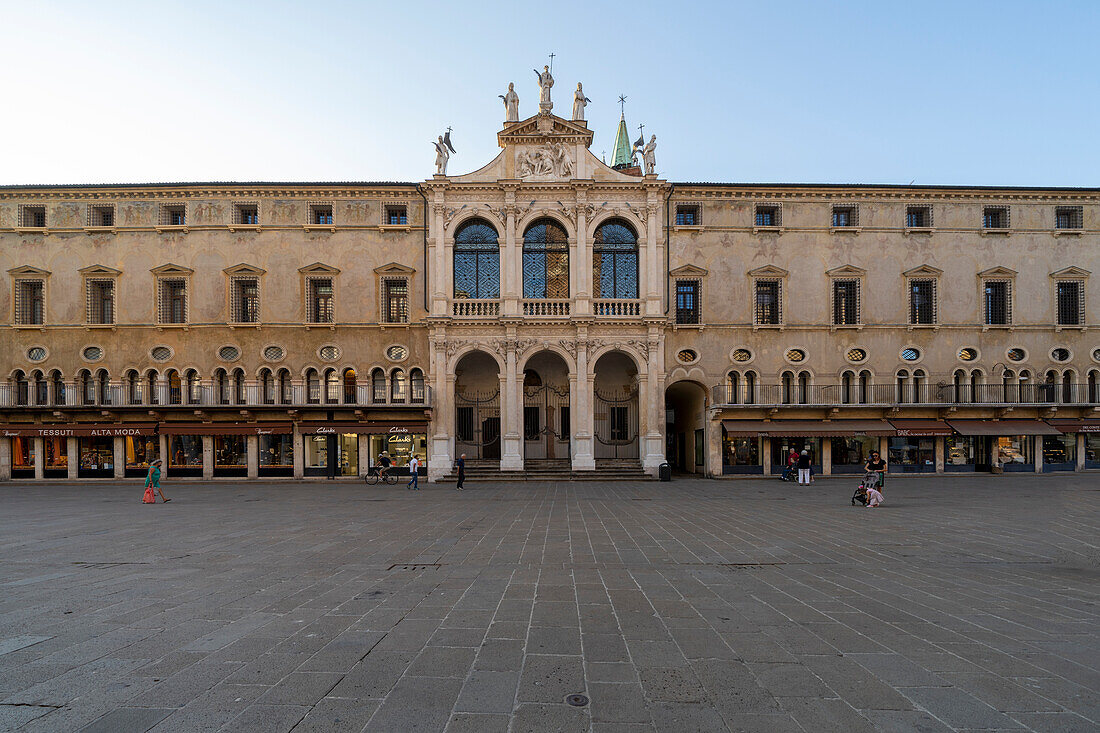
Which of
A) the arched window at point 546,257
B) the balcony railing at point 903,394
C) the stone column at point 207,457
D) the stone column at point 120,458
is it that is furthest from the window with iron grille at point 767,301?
the stone column at point 120,458

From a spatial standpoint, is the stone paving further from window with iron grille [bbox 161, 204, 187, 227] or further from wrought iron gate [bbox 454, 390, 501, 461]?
window with iron grille [bbox 161, 204, 187, 227]

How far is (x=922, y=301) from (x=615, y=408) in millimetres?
18028

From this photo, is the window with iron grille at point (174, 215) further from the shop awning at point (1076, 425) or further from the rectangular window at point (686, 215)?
the shop awning at point (1076, 425)

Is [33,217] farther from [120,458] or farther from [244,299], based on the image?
[120,458]

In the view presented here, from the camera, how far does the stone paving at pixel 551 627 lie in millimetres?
4559

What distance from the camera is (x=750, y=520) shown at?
15141 mm

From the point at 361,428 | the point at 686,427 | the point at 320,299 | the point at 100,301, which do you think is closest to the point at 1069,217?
the point at 686,427

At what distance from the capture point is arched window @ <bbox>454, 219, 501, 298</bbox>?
2987cm

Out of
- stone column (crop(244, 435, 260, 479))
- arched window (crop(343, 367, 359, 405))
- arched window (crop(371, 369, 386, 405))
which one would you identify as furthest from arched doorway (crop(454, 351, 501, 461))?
stone column (crop(244, 435, 260, 479))

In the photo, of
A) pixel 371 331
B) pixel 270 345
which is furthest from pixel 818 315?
pixel 270 345

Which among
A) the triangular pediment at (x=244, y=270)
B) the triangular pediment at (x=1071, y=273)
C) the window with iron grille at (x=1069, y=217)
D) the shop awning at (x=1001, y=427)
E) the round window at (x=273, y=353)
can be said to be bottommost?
the shop awning at (x=1001, y=427)

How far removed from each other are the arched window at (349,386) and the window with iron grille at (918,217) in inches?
1244

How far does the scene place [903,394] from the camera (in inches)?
1164

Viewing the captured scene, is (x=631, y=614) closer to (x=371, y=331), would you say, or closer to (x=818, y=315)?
(x=371, y=331)
